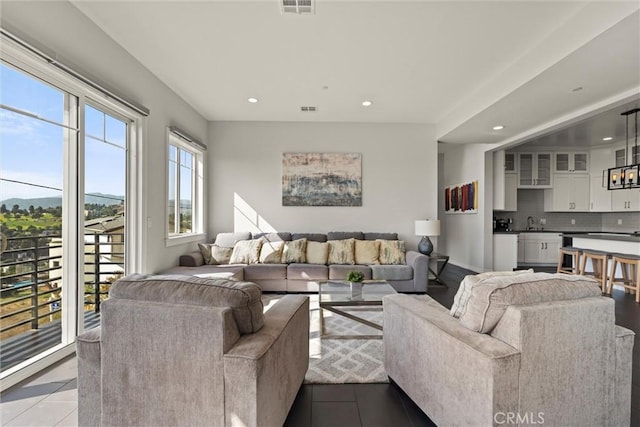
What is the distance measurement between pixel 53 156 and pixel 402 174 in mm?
4755

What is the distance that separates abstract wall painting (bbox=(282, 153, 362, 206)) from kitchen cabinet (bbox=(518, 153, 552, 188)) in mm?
4086

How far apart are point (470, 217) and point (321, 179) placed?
3.51m

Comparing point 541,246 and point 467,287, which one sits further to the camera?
point 541,246

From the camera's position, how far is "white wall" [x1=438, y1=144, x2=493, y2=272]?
232 inches

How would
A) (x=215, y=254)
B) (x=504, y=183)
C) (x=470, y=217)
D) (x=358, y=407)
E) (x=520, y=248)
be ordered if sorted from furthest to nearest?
1. (x=520, y=248)
2. (x=470, y=217)
3. (x=504, y=183)
4. (x=215, y=254)
5. (x=358, y=407)

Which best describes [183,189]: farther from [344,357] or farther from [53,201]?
[344,357]

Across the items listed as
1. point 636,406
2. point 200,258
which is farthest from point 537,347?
point 200,258

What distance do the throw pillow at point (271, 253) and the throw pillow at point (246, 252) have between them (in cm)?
8

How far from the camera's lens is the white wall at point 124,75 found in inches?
83.4

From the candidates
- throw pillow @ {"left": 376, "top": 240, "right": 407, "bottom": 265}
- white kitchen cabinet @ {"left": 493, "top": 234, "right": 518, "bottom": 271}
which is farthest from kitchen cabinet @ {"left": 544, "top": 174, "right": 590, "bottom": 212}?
throw pillow @ {"left": 376, "top": 240, "right": 407, "bottom": 265}

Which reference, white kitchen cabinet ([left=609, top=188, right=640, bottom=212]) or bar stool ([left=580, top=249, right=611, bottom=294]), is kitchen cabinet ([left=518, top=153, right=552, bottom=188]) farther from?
bar stool ([left=580, top=249, right=611, bottom=294])

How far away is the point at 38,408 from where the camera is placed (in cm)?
180

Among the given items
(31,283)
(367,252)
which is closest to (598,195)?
(367,252)

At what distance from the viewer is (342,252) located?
4703 millimetres
